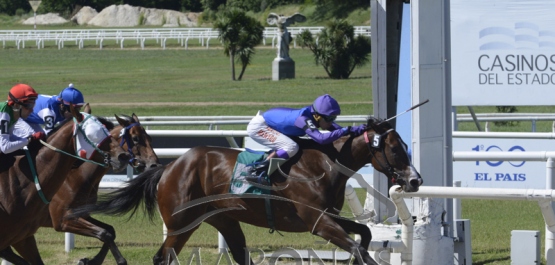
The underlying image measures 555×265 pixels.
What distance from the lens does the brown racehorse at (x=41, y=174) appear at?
6.11m

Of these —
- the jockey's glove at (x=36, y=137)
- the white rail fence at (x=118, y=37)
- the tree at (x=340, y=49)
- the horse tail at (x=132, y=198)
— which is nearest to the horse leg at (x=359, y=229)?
the horse tail at (x=132, y=198)

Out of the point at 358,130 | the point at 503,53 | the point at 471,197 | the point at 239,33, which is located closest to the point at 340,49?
the point at 239,33

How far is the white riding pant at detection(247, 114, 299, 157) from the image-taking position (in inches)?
257

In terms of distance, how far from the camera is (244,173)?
652 cm

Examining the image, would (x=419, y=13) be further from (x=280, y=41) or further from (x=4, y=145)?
(x=280, y=41)

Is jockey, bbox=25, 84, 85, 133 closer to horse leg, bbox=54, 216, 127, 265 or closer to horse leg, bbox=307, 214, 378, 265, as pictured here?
horse leg, bbox=54, 216, 127, 265

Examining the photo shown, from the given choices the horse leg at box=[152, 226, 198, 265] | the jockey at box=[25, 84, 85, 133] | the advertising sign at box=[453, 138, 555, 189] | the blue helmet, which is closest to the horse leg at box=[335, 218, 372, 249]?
the horse leg at box=[152, 226, 198, 265]

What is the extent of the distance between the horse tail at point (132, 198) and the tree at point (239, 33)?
74.2 feet

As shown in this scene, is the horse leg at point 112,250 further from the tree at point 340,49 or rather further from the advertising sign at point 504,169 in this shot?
the tree at point 340,49

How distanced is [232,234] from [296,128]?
3.00ft

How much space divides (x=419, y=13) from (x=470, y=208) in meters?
3.83

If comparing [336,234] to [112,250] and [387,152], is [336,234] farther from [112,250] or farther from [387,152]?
[112,250]

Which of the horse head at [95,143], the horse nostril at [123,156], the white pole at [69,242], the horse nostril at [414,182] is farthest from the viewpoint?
the white pole at [69,242]

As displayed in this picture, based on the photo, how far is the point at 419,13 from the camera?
6.54m
